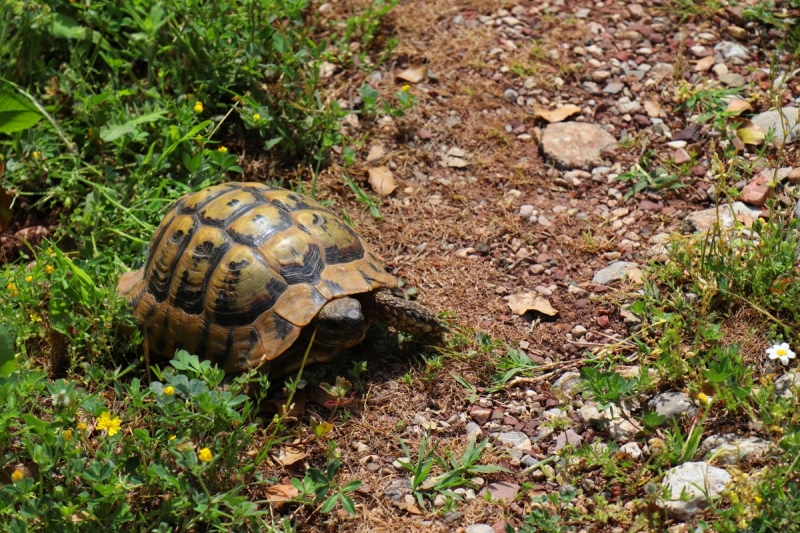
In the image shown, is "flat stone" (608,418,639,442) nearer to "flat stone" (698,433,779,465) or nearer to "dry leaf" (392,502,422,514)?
"flat stone" (698,433,779,465)

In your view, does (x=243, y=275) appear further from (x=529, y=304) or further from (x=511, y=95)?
(x=511, y=95)

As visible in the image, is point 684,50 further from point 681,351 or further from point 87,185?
point 87,185

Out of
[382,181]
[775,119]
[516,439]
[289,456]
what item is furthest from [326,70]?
[516,439]

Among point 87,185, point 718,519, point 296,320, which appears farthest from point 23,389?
point 718,519

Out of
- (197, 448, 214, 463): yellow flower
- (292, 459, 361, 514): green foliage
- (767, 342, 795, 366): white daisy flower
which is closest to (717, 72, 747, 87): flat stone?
(767, 342, 795, 366): white daisy flower

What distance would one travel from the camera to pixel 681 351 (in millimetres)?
3357

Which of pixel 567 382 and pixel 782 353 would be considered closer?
pixel 782 353

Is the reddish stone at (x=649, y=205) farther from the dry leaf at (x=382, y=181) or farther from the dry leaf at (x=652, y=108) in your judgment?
the dry leaf at (x=382, y=181)

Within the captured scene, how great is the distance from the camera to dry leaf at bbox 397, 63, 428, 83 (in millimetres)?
5160

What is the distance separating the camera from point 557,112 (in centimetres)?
484

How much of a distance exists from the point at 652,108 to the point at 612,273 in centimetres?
133

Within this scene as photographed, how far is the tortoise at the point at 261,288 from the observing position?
350cm

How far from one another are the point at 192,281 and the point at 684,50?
3327 millimetres

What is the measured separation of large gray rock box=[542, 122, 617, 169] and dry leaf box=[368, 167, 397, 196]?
0.89 metres
